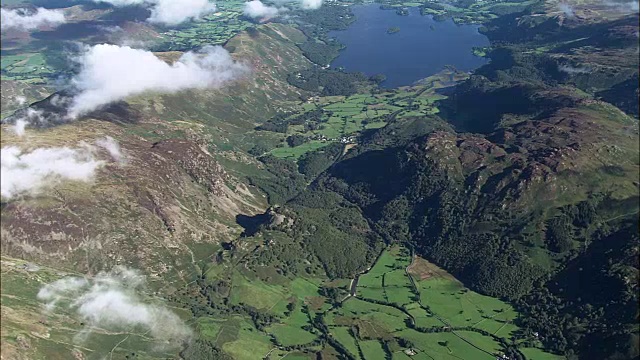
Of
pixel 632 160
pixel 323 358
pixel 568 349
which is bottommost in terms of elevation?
pixel 323 358

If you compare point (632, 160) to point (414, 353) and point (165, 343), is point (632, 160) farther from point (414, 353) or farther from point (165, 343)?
point (165, 343)

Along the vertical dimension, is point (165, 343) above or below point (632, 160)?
below

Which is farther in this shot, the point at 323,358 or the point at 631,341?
the point at 323,358

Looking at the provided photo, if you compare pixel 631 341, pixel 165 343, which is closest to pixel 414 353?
pixel 631 341

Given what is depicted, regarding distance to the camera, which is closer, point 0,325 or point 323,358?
point 0,325

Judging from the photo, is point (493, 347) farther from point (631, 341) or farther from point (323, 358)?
point (323, 358)

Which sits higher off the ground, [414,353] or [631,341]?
[631,341]

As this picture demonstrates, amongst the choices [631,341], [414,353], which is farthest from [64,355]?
[631,341]

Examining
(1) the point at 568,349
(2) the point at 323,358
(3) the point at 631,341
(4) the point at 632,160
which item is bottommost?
(2) the point at 323,358
